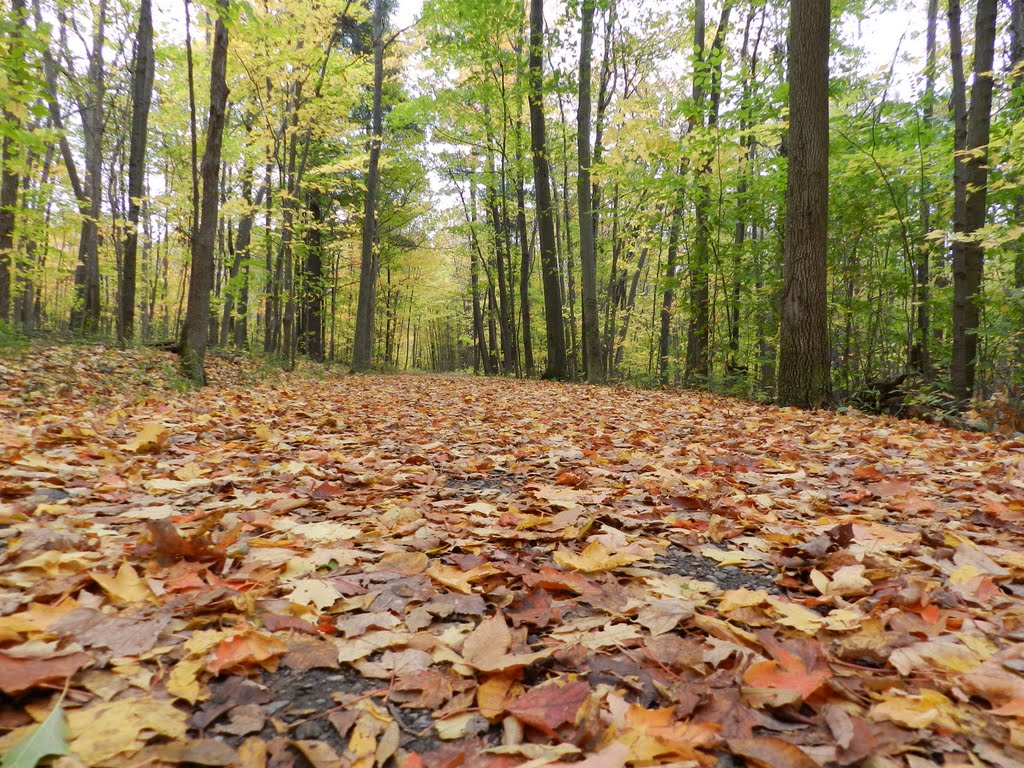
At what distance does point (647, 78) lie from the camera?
1593 centimetres

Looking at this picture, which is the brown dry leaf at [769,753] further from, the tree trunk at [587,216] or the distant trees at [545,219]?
the distant trees at [545,219]

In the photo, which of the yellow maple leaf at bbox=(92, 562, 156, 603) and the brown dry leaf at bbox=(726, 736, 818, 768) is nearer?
the brown dry leaf at bbox=(726, 736, 818, 768)

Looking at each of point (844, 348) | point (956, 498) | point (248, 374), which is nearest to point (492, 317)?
point (248, 374)

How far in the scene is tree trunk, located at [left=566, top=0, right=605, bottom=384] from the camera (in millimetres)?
10250

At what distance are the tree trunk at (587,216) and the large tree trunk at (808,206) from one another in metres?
4.76

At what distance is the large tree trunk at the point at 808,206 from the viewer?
551 cm

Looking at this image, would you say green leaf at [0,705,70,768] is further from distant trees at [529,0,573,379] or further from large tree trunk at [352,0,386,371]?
large tree trunk at [352,0,386,371]

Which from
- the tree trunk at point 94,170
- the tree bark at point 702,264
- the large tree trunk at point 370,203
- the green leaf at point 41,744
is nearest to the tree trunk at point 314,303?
the large tree trunk at point 370,203

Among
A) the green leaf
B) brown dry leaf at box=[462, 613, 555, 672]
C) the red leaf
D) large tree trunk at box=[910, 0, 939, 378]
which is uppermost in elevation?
large tree trunk at box=[910, 0, 939, 378]

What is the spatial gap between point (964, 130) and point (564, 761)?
7.65 meters

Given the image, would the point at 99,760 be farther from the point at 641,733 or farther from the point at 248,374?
the point at 248,374

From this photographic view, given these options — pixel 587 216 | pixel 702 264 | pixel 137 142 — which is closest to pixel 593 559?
pixel 702 264

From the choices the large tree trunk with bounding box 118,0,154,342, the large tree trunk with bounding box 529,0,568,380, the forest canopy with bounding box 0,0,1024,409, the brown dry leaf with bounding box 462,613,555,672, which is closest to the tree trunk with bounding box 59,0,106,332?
the forest canopy with bounding box 0,0,1024,409

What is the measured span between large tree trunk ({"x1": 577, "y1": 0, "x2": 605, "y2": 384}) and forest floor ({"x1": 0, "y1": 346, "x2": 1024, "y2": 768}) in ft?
25.0
